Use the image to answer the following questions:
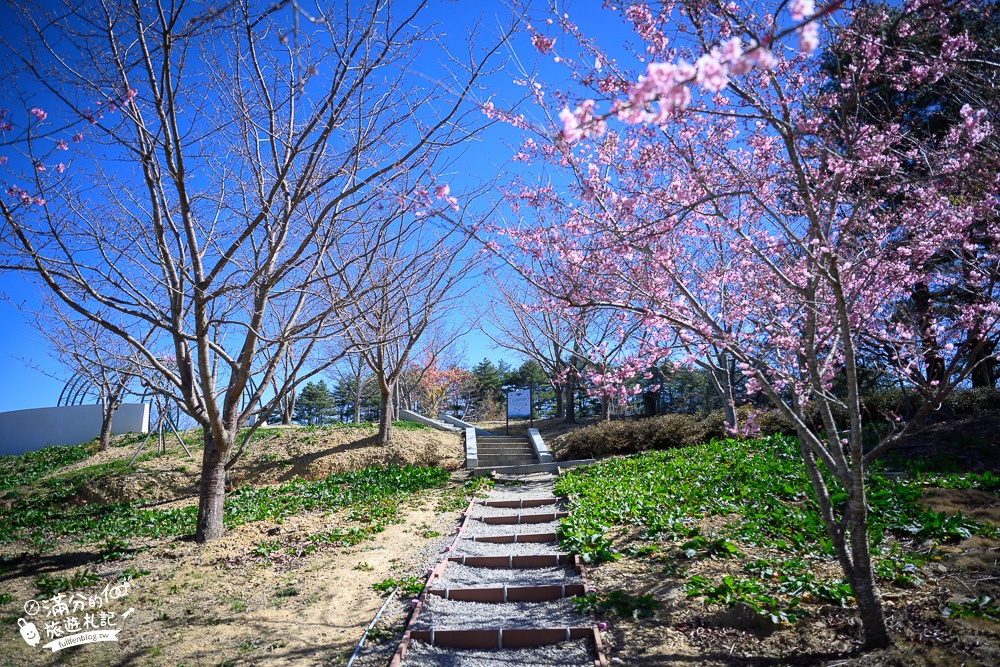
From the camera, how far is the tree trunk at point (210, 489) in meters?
7.45

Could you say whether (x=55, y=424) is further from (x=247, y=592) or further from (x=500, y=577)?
(x=500, y=577)

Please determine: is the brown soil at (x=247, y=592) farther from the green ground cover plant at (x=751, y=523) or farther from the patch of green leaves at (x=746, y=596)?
the patch of green leaves at (x=746, y=596)

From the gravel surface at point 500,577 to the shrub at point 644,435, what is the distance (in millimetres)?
7549

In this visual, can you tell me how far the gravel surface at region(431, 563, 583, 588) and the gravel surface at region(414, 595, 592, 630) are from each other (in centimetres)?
40

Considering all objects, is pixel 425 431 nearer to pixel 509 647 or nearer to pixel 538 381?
pixel 509 647

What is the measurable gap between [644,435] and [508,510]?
5.49 metres

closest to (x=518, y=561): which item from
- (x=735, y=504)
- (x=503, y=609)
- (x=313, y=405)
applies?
(x=503, y=609)

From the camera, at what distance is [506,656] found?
169 inches

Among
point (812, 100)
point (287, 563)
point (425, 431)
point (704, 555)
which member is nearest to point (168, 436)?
point (425, 431)

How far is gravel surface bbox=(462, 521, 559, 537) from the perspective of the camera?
758 centimetres

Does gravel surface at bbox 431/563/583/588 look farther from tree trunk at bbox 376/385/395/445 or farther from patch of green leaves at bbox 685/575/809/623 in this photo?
tree trunk at bbox 376/385/395/445

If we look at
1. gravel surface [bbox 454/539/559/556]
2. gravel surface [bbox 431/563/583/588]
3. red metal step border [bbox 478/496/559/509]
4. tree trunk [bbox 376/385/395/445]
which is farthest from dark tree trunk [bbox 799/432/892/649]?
tree trunk [bbox 376/385/395/445]

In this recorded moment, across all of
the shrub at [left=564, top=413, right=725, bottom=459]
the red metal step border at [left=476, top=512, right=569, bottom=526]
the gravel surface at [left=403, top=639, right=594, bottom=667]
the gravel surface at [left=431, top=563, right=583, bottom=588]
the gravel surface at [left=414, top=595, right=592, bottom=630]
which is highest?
the shrub at [left=564, top=413, right=725, bottom=459]

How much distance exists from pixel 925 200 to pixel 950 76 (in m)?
1.10
